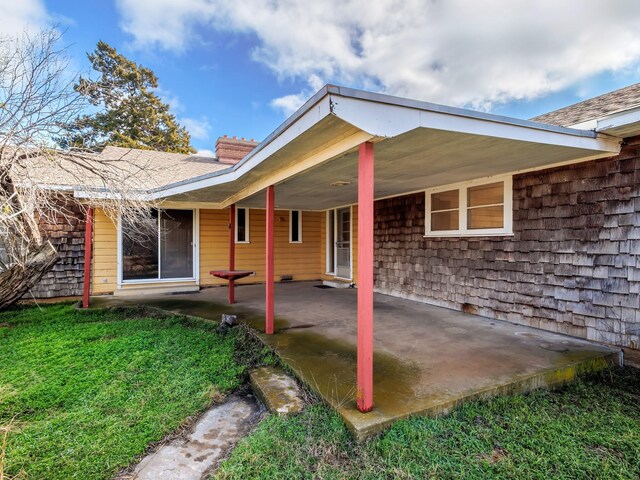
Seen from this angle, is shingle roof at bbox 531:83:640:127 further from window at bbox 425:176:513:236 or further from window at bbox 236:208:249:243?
window at bbox 236:208:249:243

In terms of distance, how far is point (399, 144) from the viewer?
281 centimetres

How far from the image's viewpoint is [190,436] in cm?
237

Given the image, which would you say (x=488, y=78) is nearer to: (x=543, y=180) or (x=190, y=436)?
(x=543, y=180)

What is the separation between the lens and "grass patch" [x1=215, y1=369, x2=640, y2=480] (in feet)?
6.17

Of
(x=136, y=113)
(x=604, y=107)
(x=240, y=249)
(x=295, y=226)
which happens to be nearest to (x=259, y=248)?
(x=240, y=249)

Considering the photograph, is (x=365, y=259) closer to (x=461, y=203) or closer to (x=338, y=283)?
(x=461, y=203)

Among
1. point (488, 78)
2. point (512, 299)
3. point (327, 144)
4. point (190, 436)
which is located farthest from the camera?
point (488, 78)

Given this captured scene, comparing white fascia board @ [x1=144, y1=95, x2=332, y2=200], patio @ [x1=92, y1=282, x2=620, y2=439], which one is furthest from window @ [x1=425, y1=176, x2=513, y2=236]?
white fascia board @ [x1=144, y1=95, x2=332, y2=200]

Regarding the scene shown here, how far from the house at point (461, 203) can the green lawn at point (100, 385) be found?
3.88 ft

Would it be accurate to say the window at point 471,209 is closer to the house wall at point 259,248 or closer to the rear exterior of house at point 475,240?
the rear exterior of house at point 475,240

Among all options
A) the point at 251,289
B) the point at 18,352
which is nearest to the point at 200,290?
the point at 251,289

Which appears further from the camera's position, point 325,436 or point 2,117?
point 2,117

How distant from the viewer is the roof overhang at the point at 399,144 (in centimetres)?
219

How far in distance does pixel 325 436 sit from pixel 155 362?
226 cm
